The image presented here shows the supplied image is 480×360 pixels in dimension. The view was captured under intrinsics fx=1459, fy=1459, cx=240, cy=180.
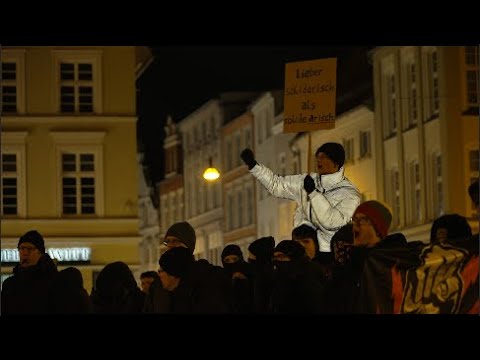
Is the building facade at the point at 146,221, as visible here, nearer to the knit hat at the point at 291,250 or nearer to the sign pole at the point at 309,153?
the sign pole at the point at 309,153

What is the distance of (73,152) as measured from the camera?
12273mm

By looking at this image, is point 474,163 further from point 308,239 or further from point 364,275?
point 364,275

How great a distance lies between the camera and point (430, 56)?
39.1 feet

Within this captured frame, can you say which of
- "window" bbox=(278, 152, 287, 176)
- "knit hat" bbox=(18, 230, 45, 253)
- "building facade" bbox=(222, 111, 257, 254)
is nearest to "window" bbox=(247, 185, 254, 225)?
"building facade" bbox=(222, 111, 257, 254)

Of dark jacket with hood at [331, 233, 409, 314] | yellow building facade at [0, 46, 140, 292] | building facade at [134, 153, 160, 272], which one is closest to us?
dark jacket with hood at [331, 233, 409, 314]

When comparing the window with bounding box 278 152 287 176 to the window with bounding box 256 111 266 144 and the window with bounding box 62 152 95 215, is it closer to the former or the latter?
the window with bounding box 256 111 266 144

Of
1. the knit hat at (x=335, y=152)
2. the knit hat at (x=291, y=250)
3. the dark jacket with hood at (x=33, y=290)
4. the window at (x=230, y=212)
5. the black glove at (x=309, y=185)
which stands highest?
the knit hat at (x=335, y=152)

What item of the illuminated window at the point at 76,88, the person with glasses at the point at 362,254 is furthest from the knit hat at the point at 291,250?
the illuminated window at the point at 76,88

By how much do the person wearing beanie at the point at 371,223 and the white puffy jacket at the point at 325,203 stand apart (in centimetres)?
142

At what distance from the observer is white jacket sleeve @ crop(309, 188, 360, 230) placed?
1140cm

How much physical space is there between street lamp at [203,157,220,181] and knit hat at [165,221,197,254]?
1134 mm

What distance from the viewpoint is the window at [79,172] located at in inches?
480

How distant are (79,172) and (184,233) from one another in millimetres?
1501

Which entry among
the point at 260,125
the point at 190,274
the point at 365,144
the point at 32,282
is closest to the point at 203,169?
the point at 260,125
